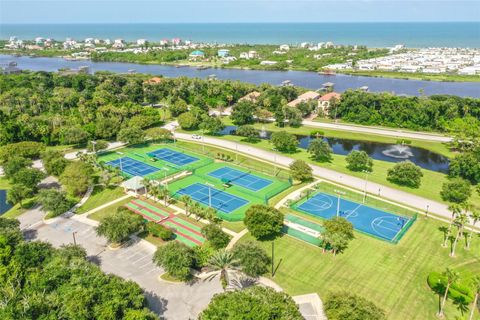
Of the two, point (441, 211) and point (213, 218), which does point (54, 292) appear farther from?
point (441, 211)

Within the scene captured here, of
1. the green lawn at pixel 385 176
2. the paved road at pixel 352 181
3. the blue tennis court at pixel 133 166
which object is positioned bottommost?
the blue tennis court at pixel 133 166

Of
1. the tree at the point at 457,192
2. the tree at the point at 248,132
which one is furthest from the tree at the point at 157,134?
the tree at the point at 457,192

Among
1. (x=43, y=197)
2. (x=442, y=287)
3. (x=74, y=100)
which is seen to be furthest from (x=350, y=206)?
(x=74, y=100)

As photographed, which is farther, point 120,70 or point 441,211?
point 120,70

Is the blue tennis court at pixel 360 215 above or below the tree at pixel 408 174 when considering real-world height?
below

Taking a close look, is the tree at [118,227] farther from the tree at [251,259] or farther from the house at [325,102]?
the house at [325,102]

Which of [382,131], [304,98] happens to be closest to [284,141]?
[382,131]
